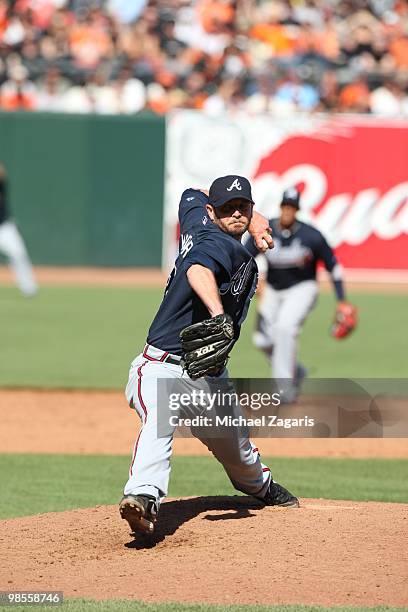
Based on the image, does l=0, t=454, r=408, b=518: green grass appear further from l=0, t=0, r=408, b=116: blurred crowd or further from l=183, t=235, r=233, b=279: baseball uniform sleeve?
l=0, t=0, r=408, b=116: blurred crowd

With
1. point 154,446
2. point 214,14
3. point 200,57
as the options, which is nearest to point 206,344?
point 154,446

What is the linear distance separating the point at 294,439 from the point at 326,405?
2.94 ft

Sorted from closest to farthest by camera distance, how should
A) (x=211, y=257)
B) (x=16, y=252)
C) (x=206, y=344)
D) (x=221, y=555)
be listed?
(x=206, y=344) → (x=211, y=257) → (x=221, y=555) → (x=16, y=252)

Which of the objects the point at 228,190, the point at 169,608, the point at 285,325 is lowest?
the point at 285,325

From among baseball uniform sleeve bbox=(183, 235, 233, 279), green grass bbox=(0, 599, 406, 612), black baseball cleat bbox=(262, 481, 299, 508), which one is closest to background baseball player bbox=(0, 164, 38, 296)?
black baseball cleat bbox=(262, 481, 299, 508)

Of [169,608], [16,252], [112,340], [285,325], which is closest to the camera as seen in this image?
[169,608]

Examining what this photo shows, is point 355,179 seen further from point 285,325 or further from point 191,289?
point 191,289

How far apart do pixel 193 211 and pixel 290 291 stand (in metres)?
5.38

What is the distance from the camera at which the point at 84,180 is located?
76.3 ft

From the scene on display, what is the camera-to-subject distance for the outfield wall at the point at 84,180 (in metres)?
23.2

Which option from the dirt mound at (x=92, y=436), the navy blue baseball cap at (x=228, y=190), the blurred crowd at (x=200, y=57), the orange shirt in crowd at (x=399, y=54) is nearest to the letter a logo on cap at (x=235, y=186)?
the navy blue baseball cap at (x=228, y=190)

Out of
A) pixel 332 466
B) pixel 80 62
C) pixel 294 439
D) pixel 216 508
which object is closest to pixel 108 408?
pixel 294 439

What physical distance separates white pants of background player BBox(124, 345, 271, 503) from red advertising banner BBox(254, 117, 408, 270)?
1677 cm

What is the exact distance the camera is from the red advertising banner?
909 inches
